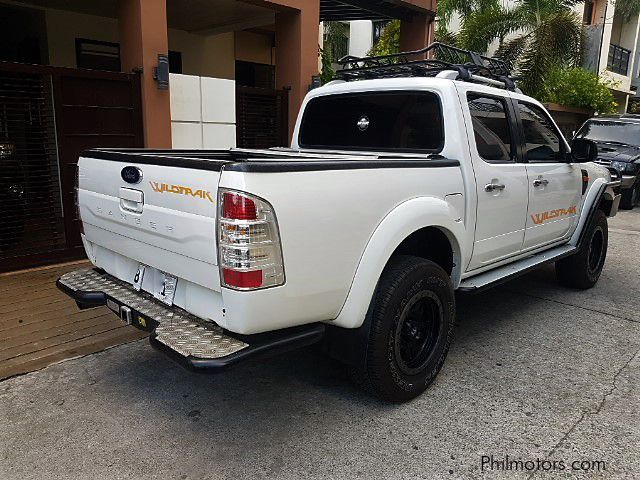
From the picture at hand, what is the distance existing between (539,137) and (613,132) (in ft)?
30.8

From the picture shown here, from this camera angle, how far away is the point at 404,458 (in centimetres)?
283

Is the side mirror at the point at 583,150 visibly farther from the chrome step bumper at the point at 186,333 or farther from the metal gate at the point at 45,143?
the metal gate at the point at 45,143

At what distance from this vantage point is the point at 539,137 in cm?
475

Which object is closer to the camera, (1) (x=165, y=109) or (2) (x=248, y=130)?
(1) (x=165, y=109)

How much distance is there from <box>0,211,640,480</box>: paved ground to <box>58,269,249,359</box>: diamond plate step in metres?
0.26

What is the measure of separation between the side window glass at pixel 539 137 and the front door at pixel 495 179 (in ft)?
0.84

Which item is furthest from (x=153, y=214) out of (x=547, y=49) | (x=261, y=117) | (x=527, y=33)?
Answer: (x=527, y=33)

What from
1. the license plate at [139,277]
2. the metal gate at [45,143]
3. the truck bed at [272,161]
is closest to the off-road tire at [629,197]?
the truck bed at [272,161]

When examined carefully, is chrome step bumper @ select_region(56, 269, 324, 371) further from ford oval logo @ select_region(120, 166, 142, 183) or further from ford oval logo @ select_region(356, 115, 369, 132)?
ford oval logo @ select_region(356, 115, 369, 132)

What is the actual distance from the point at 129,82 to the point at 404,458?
5.38 metres


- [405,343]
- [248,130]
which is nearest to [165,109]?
[248,130]

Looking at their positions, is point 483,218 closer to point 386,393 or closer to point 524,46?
point 386,393

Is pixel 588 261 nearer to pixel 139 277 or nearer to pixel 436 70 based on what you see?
pixel 436 70

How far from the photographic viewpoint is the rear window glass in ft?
12.7
